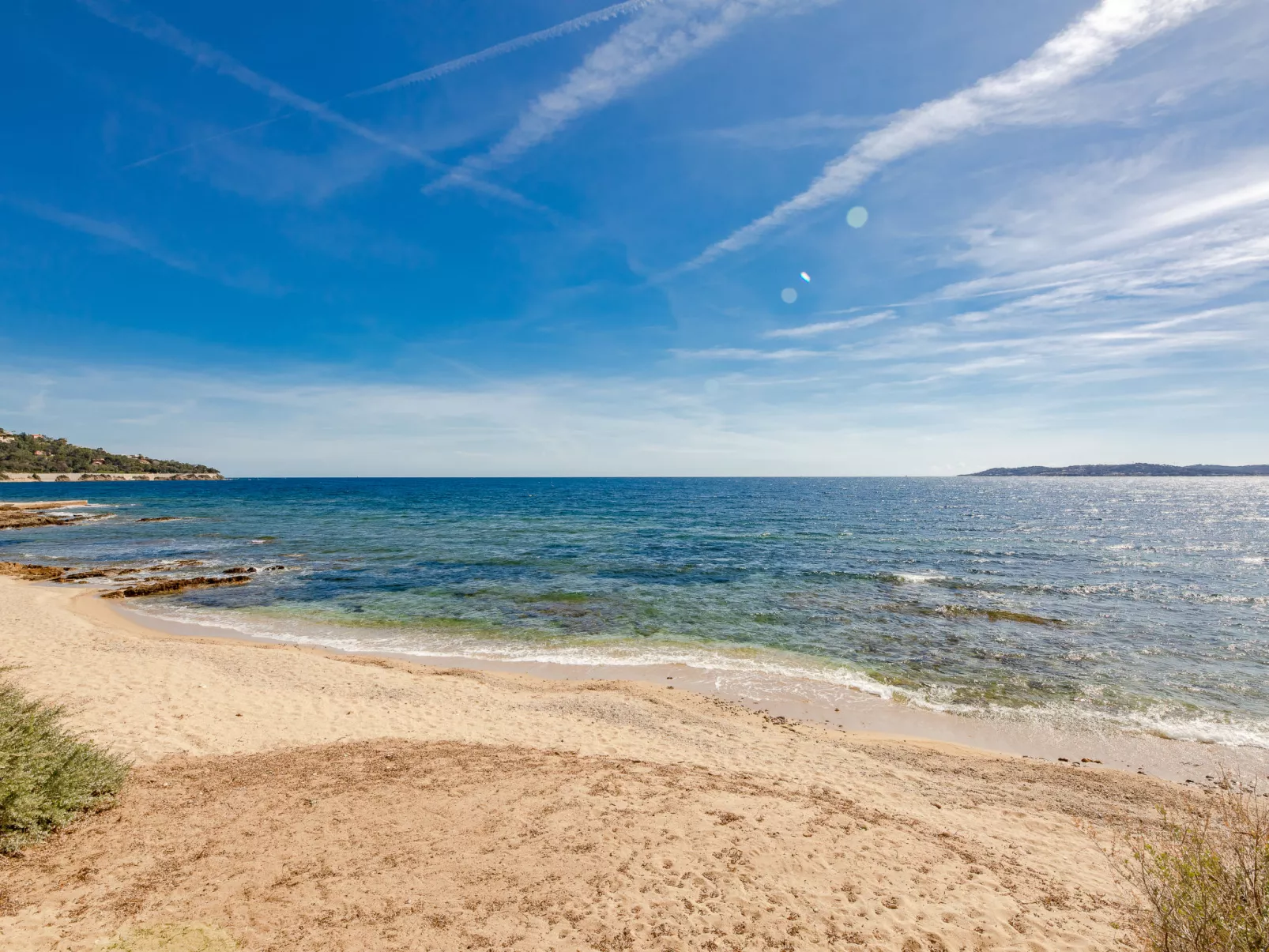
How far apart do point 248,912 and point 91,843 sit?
2851 millimetres

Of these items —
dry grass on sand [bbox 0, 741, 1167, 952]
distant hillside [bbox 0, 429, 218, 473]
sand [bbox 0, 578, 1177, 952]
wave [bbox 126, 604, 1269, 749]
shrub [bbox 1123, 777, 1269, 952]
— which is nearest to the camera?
shrub [bbox 1123, 777, 1269, 952]

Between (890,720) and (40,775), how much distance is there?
17.0 m

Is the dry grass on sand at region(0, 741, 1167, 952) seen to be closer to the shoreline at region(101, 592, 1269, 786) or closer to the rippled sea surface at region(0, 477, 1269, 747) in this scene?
the shoreline at region(101, 592, 1269, 786)

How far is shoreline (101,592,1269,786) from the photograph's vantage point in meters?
12.9

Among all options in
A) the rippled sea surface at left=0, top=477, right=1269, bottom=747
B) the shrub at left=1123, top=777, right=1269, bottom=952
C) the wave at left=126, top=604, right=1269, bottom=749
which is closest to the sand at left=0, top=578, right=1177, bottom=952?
the shrub at left=1123, top=777, right=1269, bottom=952

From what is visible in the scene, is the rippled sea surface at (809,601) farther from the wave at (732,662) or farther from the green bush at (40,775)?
the green bush at (40,775)

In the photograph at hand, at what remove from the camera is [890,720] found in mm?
14922

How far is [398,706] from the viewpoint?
45.1ft

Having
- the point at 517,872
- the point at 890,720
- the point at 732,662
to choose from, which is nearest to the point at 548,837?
the point at 517,872

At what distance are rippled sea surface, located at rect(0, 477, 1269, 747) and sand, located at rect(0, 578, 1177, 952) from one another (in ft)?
20.5

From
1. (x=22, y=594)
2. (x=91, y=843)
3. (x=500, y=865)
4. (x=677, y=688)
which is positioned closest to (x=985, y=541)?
(x=677, y=688)

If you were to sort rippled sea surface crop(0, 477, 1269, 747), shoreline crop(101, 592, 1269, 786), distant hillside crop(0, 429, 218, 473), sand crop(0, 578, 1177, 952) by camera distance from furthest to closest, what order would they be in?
distant hillside crop(0, 429, 218, 473) → rippled sea surface crop(0, 477, 1269, 747) → shoreline crop(101, 592, 1269, 786) → sand crop(0, 578, 1177, 952)


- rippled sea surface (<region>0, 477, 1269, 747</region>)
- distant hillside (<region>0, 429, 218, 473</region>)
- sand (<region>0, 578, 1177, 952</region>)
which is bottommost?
rippled sea surface (<region>0, 477, 1269, 747</region>)

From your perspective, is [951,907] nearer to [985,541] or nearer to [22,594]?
[22,594]
